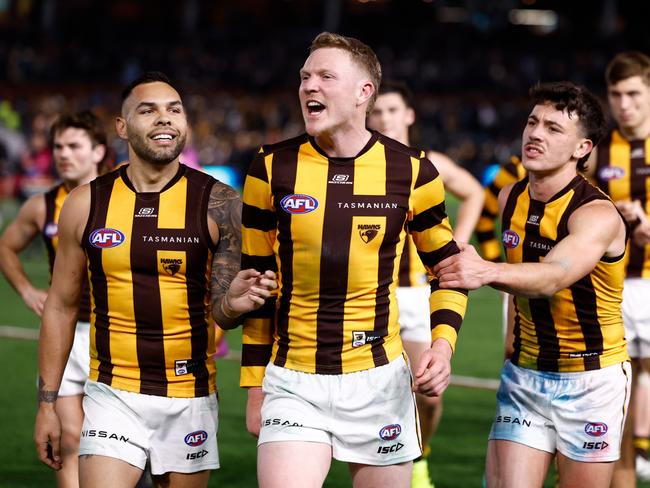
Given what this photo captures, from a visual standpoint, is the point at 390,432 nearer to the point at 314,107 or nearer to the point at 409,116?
the point at 314,107

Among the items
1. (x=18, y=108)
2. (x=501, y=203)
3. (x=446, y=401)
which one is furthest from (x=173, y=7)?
(x=501, y=203)

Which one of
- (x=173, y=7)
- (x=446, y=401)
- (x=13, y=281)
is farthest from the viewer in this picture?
(x=173, y=7)

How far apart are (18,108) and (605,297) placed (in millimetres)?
25733

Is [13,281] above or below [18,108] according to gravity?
below

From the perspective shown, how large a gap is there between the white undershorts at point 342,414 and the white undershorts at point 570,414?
717 mm

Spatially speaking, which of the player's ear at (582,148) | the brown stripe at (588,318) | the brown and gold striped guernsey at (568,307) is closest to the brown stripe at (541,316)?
the brown and gold striped guernsey at (568,307)

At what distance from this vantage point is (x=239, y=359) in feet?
34.0

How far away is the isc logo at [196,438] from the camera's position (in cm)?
445

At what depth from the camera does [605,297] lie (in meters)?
4.73

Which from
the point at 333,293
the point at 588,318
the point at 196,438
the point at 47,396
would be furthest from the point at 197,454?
the point at 588,318

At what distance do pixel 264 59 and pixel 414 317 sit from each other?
87.1 ft

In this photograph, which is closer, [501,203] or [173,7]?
[501,203]

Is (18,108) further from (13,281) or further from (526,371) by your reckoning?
(526,371)

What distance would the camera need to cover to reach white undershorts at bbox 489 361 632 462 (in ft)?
15.1
